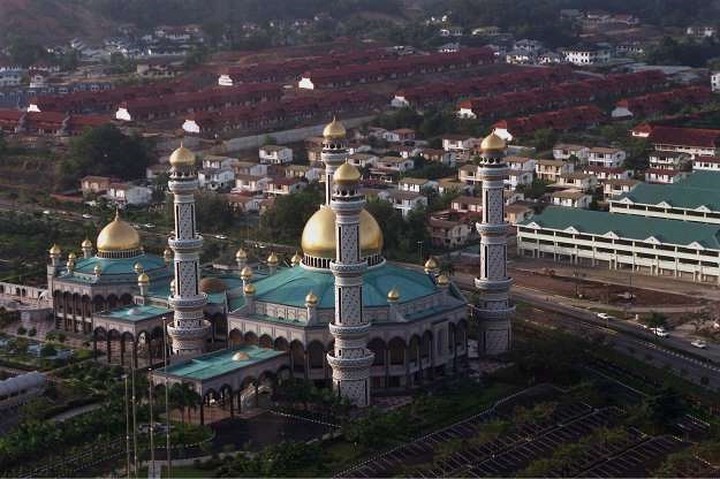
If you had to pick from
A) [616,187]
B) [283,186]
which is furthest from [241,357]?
[616,187]

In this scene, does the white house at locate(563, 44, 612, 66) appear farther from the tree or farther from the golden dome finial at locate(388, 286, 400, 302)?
the golden dome finial at locate(388, 286, 400, 302)

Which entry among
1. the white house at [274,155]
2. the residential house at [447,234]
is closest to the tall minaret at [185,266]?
the residential house at [447,234]

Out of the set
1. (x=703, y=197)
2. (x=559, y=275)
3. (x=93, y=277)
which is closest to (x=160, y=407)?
(x=93, y=277)

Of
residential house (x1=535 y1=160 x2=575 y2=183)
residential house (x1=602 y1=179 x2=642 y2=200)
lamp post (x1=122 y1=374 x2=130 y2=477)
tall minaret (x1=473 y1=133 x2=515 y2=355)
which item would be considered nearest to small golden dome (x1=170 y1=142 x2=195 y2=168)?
lamp post (x1=122 y1=374 x2=130 y2=477)

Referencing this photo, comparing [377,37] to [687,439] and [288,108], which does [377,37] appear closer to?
[288,108]

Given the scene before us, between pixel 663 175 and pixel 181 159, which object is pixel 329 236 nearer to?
pixel 181 159
